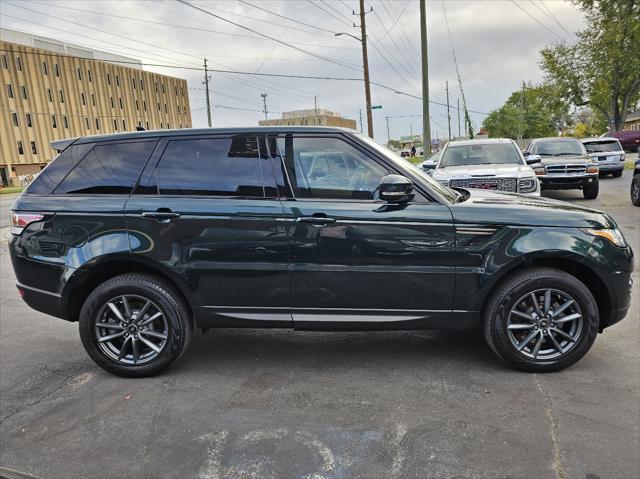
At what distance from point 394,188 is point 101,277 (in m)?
2.35

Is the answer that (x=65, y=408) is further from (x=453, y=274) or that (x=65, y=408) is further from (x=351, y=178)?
(x=453, y=274)

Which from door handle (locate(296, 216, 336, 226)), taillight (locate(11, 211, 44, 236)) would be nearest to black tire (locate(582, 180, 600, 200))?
door handle (locate(296, 216, 336, 226))

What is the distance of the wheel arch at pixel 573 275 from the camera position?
341cm

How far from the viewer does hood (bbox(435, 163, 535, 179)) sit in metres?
8.55

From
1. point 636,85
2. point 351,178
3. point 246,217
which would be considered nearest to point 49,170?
point 246,217

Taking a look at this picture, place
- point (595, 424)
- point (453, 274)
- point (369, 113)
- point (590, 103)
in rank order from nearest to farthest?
1. point (595, 424)
2. point (453, 274)
3. point (369, 113)
4. point (590, 103)

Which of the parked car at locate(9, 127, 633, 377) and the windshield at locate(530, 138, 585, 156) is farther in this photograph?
the windshield at locate(530, 138, 585, 156)

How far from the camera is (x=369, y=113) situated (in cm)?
2814

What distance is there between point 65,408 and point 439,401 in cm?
252

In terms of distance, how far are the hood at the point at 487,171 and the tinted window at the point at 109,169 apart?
A: 244 inches

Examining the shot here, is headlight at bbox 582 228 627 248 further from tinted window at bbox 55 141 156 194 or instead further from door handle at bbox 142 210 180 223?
tinted window at bbox 55 141 156 194

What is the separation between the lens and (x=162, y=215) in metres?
3.50

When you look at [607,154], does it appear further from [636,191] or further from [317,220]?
[317,220]

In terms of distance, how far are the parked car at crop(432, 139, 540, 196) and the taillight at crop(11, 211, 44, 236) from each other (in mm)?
6074
